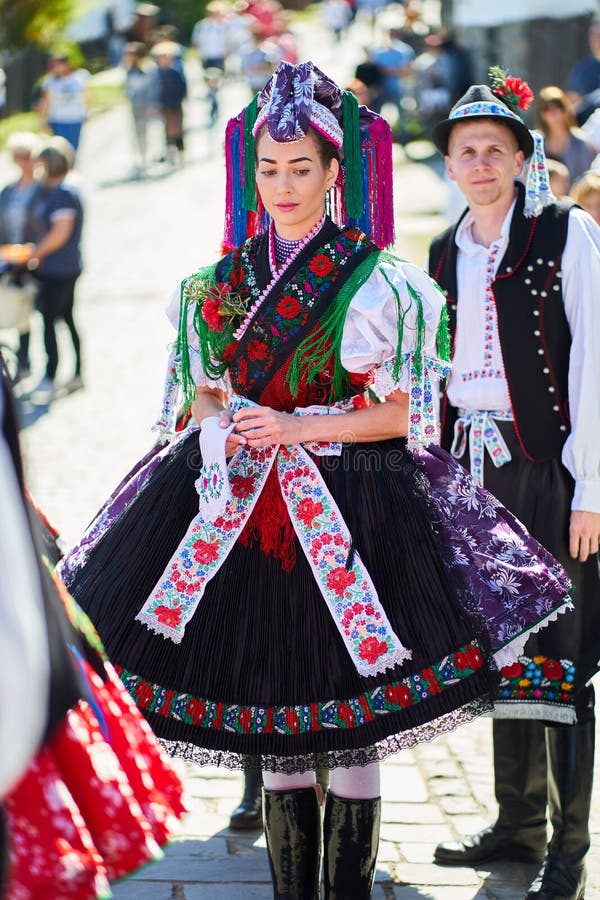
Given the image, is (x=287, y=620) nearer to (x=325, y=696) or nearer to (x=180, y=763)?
(x=325, y=696)

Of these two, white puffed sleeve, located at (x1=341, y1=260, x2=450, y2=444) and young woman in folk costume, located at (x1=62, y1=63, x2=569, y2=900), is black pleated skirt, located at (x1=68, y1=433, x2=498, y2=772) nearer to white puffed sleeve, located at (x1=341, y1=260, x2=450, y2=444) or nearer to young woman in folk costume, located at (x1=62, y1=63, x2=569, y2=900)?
young woman in folk costume, located at (x1=62, y1=63, x2=569, y2=900)

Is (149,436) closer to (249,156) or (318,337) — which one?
(249,156)

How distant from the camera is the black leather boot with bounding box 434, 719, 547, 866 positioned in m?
4.06

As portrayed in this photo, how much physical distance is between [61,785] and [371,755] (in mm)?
1378

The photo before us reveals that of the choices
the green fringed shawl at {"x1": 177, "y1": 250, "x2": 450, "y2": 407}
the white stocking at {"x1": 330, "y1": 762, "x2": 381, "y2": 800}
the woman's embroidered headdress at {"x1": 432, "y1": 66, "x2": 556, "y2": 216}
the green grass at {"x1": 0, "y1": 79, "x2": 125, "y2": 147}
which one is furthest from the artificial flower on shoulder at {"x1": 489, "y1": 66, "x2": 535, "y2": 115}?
the green grass at {"x1": 0, "y1": 79, "x2": 125, "y2": 147}

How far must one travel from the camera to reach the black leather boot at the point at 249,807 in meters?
4.26

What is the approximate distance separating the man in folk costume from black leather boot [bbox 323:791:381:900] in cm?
60

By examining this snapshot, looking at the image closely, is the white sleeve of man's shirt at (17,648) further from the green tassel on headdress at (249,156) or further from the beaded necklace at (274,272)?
the green tassel on headdress at (249,156)

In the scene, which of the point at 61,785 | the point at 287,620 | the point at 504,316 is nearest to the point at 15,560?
the point at 61,785

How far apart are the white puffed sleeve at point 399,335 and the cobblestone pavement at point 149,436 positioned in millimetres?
1391

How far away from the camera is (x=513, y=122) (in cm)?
394

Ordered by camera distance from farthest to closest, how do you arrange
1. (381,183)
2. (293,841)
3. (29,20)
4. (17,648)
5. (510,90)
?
(29,20) → (510,90) → (381,183) → (293,841) → (17,648)

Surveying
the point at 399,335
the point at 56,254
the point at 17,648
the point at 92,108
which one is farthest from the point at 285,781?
the point at 92,108

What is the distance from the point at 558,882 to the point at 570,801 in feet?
0.70
